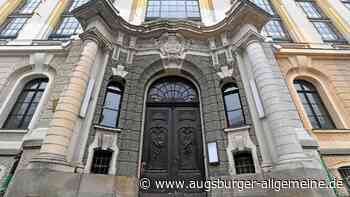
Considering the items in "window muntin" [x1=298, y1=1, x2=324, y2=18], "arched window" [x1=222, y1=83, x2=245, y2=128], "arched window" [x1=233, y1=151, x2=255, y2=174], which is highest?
"window muntin" [x1=298, y1=1, x2=324, y2=18]

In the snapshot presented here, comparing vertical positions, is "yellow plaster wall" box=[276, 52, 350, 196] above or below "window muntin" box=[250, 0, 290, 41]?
below

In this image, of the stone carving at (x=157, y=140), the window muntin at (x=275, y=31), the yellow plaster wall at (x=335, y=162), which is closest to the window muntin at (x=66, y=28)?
the stone carving at (x=157, y=140)

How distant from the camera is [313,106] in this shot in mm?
10578

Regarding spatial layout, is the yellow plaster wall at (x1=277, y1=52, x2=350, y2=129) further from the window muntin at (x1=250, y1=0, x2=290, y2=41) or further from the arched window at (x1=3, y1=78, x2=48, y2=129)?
the arched window at (x1=3, y1=78, x2=48, y2=129)

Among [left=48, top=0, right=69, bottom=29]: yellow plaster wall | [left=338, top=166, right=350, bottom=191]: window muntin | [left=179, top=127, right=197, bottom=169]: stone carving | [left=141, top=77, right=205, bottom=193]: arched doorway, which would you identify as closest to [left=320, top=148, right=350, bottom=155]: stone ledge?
[left=338, top=166, right=350, bottom=191]: window muntin

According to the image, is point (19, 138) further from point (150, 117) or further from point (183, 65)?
point (183, 65)

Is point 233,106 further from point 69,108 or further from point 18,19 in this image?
point 18,19

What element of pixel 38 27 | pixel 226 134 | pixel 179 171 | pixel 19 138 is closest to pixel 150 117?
pixel 179 171

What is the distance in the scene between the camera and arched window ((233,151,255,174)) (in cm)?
786

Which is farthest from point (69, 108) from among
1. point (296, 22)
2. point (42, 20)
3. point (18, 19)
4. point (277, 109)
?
point (296, 22)

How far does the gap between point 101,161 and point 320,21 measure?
1787cm

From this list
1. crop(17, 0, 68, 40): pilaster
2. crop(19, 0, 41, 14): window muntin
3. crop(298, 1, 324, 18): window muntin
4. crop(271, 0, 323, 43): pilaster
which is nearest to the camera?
crop(17, 0, 68, 40): pilaster

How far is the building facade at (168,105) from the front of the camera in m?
7.02

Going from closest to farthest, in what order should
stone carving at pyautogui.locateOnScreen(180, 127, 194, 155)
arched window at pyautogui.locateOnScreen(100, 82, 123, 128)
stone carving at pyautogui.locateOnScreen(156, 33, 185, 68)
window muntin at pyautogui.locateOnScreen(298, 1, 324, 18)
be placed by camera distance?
1. stone carving at pyautogui.locateOnScreen(180, 127, 194, 155)
2. arched window at pyautogui.locateOnScreen(100, 82, 123, 128)
3. stone carving at pyautogui.locateOnScreen(156, 33, 185, 68)
4. window muntin at pyautogui.locateOnScreen(298, 1, 324, 18)
